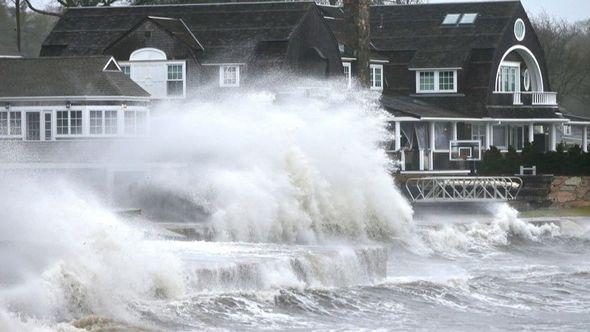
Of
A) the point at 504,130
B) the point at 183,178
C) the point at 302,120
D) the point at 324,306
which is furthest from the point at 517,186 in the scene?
the point at 324,306

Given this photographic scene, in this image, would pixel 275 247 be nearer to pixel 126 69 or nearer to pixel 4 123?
→ pixel 4 123

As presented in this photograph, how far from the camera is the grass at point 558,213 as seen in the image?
46094 millimetres

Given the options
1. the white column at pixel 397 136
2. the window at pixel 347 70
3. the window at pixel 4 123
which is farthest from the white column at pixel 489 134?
the window at pixel 4 123

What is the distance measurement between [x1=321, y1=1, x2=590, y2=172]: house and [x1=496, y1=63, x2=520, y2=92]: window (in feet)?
0.15

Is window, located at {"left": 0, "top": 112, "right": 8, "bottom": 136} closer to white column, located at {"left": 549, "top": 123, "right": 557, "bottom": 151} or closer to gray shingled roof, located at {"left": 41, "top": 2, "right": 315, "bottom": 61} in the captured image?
gray shingled roof, located at {"left": 41, "top": 2, "right": 315, "bottom": 61}

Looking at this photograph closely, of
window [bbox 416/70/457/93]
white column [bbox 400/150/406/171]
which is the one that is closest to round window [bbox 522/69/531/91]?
window [bbox 416/70/457/93]

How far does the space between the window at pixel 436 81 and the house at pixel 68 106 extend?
62.6 ft

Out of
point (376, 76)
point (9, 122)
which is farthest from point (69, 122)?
point (376, 76)

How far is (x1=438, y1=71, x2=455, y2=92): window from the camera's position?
224ft

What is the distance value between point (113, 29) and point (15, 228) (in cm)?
3963

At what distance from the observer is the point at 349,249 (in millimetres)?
29609

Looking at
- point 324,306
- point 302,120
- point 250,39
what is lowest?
point 324,306

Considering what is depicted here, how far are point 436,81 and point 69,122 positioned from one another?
22.1 meters

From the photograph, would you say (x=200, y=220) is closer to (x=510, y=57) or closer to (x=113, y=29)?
(x=113, y=29)
